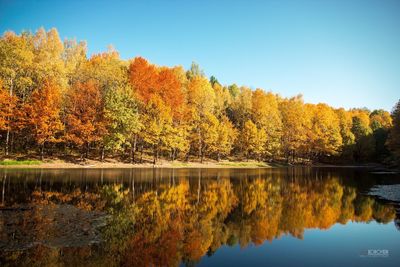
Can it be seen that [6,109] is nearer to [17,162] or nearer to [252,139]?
[17,162]

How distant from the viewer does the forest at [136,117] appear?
55.4 meters

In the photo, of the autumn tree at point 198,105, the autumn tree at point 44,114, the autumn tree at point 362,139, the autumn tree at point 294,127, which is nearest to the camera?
the autumn tree at point 44,114

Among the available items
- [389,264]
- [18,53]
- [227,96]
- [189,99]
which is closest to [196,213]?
[389,264]

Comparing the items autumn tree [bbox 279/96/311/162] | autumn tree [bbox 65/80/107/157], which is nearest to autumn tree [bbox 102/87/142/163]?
autumn tree [bbox 65/80/107/157]

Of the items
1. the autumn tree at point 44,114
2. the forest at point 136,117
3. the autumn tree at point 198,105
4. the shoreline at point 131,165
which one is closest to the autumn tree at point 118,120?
the forest at point 136,117

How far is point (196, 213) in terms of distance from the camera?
19000mm

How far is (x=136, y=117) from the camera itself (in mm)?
61844

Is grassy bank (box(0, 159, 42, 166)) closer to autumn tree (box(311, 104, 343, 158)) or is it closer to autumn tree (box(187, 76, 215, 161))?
autumn tree (box(187, 76, 215, 161))

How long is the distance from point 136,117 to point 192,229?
160ft

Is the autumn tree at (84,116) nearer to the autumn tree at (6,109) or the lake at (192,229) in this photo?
the autumn tree at (6,109)

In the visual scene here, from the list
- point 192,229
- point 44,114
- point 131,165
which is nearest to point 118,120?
point 131,165

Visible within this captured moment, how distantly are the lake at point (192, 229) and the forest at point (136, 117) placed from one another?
3300 cm

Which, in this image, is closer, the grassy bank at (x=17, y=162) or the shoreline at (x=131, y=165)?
the grassy bank at (x=17, y=162)

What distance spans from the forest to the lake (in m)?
33.0
